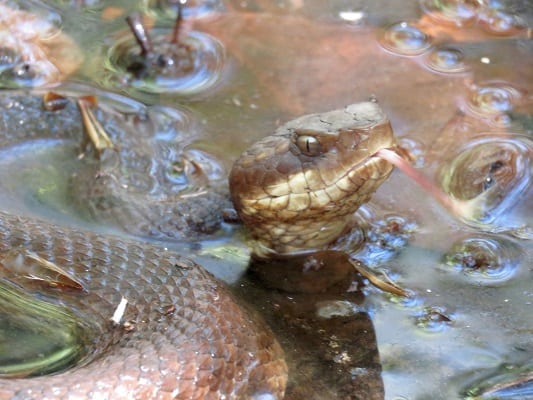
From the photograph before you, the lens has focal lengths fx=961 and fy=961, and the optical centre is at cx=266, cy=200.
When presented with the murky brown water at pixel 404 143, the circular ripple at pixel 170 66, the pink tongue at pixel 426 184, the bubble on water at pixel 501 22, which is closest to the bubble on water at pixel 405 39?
the murky brown water at pixel 404 143

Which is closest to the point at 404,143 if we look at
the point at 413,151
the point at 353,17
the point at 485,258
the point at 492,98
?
the point at 413,151

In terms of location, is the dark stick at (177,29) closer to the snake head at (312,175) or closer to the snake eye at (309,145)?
the snake head at (312,175)

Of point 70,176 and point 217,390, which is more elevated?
point 217,390

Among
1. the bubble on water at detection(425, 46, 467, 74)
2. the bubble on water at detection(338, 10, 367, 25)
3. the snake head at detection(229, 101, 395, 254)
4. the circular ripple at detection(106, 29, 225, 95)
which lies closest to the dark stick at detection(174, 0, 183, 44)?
the circular ripple at detection(106, 29, 225, 95)

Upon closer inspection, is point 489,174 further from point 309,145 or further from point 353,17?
point 353,17

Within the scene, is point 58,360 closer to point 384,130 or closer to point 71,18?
point 384,130

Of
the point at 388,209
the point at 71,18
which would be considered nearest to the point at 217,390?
the point at 388,209
